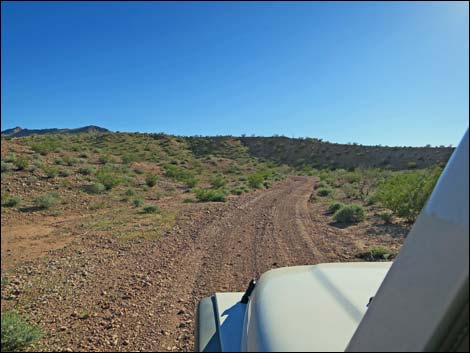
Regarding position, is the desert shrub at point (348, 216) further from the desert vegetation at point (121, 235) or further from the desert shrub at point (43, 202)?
the desert shrub at point (43, 202)

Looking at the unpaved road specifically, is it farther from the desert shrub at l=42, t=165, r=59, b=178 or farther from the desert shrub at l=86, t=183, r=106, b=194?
the desert shrub at l=42, t=165, r=59, b=178

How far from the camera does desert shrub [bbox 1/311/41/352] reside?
288 centimetres

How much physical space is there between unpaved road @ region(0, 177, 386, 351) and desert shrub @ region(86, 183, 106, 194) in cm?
493

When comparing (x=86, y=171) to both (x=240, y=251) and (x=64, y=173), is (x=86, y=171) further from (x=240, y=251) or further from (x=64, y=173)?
(x=240, y=251)

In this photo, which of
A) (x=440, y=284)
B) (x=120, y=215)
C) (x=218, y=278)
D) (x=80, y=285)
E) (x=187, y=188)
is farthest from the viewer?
(x=187, y=188)

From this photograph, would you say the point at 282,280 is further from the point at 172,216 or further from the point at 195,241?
the point at 172,216

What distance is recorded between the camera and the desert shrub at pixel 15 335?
2.88 meters

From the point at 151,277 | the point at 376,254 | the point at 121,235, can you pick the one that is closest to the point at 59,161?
the point at 121,235

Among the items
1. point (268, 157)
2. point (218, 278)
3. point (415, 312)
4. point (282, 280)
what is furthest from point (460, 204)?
point (268, 157)

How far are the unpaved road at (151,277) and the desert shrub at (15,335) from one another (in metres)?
0.27

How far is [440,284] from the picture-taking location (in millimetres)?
953

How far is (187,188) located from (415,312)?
19752 mm

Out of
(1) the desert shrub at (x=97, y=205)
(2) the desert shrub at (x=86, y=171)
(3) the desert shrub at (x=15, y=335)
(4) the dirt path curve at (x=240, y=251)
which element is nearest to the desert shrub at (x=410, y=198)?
(4) the dirt path curve at (x=240, y=251)

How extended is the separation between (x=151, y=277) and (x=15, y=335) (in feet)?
9.94
